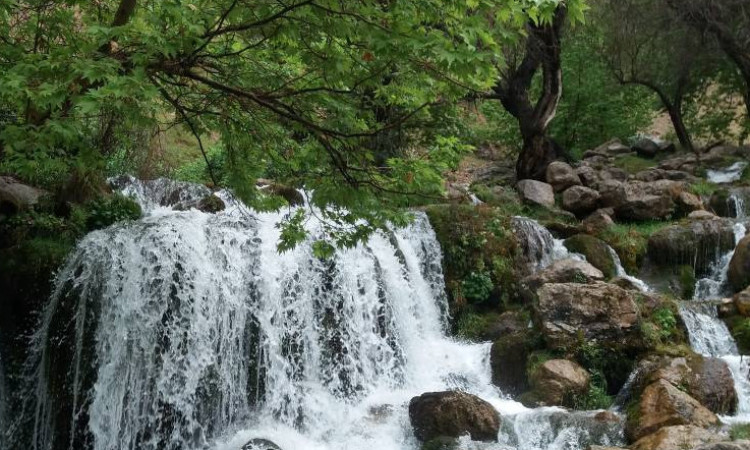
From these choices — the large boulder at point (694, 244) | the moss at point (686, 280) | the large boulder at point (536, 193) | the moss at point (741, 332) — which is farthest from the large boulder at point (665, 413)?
the large boulder at point (536, 193)

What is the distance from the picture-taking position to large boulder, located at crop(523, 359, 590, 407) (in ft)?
28.6

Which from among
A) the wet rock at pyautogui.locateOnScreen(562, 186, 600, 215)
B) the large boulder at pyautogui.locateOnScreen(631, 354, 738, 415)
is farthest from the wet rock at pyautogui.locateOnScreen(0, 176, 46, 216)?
the wet rock at pyautogui.locateOnScreen(562, 186, 600, 215)

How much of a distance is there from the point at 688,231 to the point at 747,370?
4875 mm

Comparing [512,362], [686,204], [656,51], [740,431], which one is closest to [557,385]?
[512,362]

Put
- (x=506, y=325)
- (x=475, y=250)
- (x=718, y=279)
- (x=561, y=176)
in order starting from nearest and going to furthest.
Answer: (x=506, y=325)
(x=475, y=250)
(x=718, y=279)
(x=561, y=176)

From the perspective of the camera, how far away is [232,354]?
8.66m

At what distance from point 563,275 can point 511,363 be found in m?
2.17

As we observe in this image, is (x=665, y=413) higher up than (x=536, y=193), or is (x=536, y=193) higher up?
(x=536, y=193)

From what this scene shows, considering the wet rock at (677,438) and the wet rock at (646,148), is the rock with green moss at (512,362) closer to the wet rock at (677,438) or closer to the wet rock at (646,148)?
the wet rock at (677,438)

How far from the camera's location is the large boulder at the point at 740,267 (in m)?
11.7

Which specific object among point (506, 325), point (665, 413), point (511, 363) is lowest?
point (665, 413)

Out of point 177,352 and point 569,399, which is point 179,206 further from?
point 569,399

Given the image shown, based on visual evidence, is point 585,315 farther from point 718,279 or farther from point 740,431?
point 718,279

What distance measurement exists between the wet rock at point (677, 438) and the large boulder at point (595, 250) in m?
6.03
